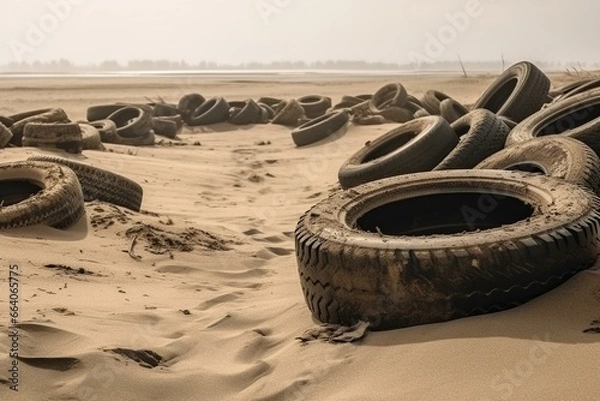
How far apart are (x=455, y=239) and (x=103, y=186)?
14.1 feet

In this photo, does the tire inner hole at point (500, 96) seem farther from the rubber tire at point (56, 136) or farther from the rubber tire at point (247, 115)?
the rubber tire at point (247, 115)

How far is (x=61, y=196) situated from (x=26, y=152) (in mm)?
3256

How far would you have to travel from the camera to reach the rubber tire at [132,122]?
1288 centimetres

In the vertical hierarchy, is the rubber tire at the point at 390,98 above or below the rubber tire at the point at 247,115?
above

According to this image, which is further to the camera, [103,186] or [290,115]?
[290,115]

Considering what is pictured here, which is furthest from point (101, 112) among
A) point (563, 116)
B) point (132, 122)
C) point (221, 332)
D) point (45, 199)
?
point (221, 332)

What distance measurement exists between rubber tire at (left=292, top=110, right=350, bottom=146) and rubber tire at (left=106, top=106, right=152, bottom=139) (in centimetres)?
299

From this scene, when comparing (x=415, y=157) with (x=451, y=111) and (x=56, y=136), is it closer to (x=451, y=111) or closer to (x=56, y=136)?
(x=451, y=111)


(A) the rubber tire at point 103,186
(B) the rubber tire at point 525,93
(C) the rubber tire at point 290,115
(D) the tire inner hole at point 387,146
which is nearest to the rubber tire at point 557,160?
(D) the tire inner hole at point 387,146

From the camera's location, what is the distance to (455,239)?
10.4 ft

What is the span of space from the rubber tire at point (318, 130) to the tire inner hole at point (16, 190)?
781 centimetres

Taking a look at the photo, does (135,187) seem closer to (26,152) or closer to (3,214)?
(3,214)

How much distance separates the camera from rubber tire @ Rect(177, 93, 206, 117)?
18.7 m

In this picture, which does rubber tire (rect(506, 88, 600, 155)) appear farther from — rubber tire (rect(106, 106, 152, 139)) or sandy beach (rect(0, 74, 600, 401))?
rubber tire (rect(106, 106, 152, 139))
